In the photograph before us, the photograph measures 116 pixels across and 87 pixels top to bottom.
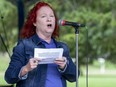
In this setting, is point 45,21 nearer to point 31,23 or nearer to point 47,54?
point 31,23

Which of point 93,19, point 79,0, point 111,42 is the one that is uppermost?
point 79,0

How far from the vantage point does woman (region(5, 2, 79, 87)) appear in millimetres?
2355

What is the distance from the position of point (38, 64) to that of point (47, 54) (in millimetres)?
107

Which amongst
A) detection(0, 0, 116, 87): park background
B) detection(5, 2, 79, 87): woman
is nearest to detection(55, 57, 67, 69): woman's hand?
detection(5, 2, 79, 87): woman

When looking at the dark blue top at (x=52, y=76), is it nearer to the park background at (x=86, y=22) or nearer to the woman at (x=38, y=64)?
the woman at (x=38, y=64)

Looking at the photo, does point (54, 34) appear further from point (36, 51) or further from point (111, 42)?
point (111, 42)

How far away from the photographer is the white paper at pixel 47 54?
2264 millimetres

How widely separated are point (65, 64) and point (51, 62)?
0.10 meters

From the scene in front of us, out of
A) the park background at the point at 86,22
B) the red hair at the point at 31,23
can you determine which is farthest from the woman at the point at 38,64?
the park background at the point at 86,22

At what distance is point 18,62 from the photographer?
237cm

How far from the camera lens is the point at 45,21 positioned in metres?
2.42

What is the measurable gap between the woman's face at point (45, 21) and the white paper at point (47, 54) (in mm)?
141

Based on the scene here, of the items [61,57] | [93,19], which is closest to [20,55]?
[61,57]

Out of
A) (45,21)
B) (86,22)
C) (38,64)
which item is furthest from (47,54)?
(86,22)
